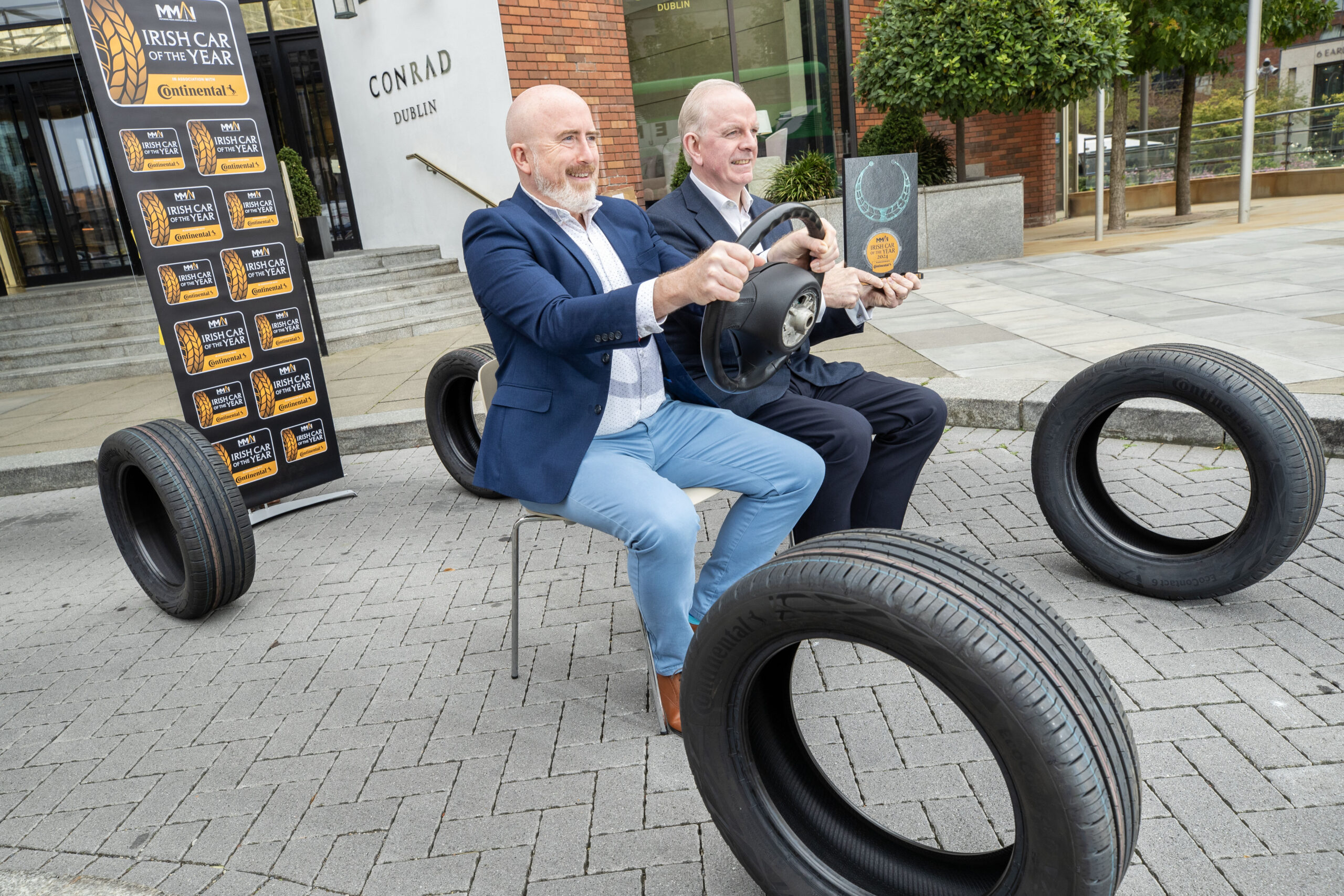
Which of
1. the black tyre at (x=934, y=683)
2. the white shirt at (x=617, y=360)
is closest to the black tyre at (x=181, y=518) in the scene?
the white shirt at (x=617, y=360)

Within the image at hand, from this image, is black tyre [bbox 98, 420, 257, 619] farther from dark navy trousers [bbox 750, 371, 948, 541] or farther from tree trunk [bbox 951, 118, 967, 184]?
tree trunk [bbox 951, 118, 967, 184]

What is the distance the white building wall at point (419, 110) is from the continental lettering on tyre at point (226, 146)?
4.85 meters

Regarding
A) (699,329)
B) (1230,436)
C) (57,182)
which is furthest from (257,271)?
(57,182)

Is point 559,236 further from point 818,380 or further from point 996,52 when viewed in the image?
point 996,52

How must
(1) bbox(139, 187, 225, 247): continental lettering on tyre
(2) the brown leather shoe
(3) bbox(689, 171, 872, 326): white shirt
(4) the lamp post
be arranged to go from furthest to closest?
1. (4) the lamp post
2. (1) bbox(139, 187, 225, 247): continental lettering on tyre
3. (3) bbox(689, 171, 872, 326): white shirt
4. (2) the brown leather shoe

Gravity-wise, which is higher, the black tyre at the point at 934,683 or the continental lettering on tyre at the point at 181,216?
the continental lettering on tyre at the point at 181,216

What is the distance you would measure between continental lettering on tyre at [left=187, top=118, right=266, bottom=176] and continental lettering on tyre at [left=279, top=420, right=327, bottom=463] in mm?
1308

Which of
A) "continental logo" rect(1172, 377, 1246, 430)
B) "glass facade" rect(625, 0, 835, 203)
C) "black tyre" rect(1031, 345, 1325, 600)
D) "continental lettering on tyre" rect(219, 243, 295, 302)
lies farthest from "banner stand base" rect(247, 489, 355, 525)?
"glass facade" rect(625, 0, 835, 203)

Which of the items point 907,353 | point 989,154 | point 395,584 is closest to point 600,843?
point 395,584

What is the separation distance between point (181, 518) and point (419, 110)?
876cm

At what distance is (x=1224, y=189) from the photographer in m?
16.5

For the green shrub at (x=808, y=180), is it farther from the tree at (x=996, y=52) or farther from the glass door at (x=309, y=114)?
the glass door at (x=309, y=114)

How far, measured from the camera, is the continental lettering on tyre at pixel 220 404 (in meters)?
4.34

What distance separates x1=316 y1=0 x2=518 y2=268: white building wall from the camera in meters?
9.82
